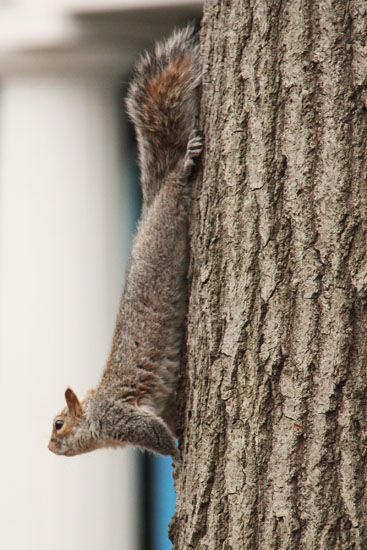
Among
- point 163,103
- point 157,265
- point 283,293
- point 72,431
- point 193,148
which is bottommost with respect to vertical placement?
point 72,431

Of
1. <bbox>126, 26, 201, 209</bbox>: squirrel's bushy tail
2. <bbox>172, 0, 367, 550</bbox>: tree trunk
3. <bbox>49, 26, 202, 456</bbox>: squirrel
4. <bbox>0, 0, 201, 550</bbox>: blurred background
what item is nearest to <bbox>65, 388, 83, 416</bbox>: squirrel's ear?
<bbox>49, 26, 202, 456</bbox>: squirrel

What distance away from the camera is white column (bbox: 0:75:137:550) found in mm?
4867

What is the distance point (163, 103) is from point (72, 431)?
3.34ft

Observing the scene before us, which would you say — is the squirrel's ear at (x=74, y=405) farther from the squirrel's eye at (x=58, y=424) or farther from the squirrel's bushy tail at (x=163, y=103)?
the squirrel's bushy tail at (x=163, y=103)

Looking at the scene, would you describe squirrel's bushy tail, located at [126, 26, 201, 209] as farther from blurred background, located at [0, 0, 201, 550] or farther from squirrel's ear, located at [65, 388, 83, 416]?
blurred background, located at [0, 0, 201, 550]

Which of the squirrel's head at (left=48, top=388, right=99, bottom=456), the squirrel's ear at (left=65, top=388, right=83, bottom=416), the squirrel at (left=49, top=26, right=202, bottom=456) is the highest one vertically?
the squirrel at (left=49, top=26, right=202, bottom=456)

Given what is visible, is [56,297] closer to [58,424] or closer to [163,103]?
[58,424]

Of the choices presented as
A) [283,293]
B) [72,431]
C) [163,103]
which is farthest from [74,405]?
[283,293]

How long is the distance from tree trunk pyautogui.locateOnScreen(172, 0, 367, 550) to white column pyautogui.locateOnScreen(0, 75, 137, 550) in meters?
2.76

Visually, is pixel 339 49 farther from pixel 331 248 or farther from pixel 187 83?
pixel 187 83

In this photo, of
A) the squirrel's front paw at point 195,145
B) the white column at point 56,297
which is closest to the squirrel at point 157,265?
the squirrel's front paw at point 195,145

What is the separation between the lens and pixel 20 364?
4.96 m

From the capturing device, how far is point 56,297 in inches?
197

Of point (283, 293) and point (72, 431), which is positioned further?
point (72, 431)
